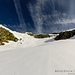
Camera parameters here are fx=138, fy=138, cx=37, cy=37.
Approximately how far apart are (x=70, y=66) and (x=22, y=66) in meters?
1.45

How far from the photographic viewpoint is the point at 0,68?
4199mm

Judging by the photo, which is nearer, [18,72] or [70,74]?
[70,74]

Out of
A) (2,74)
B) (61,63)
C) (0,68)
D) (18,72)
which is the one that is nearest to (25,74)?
(18,72)

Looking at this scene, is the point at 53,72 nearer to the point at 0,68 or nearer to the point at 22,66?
the point at 22,66

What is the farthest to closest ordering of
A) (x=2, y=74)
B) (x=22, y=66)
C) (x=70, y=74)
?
(x=22, y=66) < (x=2, y=74) < (x=70, y=74)

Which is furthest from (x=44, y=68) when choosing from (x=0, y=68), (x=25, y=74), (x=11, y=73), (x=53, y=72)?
(x=0, y=68)

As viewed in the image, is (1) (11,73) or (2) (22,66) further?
(2) (22,66)

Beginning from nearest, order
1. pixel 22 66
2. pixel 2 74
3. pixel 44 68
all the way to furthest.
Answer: pixel 2 74
pixel 44 68
pixel 22 66

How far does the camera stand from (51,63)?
4.38 m

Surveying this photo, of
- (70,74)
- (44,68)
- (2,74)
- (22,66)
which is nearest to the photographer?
(70,74)

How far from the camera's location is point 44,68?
3.96 m

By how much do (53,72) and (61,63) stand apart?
83 cm

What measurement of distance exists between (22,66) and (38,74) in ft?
2.82

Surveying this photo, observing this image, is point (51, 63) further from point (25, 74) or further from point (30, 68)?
point (25, 74)
